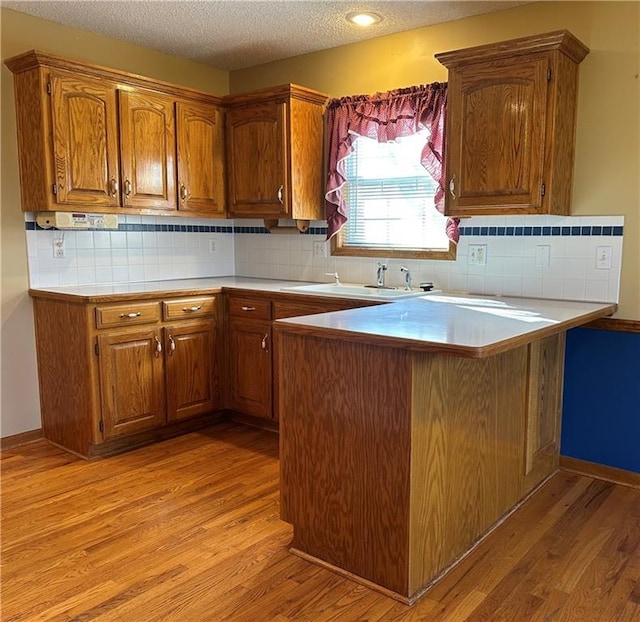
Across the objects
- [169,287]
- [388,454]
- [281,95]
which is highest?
[281,95]

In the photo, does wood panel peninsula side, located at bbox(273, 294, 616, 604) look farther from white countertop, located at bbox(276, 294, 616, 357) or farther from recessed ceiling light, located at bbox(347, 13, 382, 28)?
recessed ceiling light, located at bbox(347, 13, 382, 28)

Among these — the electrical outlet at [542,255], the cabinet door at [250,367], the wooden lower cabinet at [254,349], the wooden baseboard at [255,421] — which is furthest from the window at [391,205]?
the wooden baseboard at [255,421]

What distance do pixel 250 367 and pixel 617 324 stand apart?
2084 mm

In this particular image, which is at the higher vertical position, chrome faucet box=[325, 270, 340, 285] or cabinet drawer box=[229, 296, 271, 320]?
chrome faucet box=[325, 270, 340, 285]

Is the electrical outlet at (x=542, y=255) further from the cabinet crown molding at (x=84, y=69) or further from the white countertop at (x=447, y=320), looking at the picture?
the cabinet crown molding at (x=84, y=69)

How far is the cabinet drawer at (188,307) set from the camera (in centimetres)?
355

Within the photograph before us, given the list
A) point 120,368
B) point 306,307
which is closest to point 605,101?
point 306,307

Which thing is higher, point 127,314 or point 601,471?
point 127,314

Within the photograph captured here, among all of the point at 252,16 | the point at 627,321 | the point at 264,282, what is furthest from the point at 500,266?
the point at 252,16

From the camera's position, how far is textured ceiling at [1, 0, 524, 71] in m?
3.21

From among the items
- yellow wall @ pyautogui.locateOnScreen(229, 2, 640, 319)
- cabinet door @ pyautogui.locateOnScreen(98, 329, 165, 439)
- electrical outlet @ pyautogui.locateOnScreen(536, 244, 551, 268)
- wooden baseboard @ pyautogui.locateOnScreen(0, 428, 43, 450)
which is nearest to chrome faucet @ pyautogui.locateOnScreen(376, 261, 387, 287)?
electrical outlet @ pyautogui.locateOnScreen(536, 244, 551, 268)

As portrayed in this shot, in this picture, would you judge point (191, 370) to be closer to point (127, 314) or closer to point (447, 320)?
point (127, 314)

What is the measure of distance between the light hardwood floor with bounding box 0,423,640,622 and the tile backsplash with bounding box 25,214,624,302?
3.50 ft

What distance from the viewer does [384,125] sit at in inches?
144
